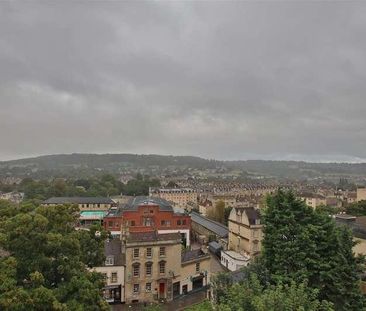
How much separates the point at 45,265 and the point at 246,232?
3750cm

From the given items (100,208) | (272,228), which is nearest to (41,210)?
(272,228)

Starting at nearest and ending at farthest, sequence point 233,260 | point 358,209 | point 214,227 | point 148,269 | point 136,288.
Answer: point 136,288, point 148,269, point 233,260, point 358,209, point 214,227

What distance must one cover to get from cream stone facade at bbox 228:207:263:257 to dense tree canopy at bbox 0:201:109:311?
112ft

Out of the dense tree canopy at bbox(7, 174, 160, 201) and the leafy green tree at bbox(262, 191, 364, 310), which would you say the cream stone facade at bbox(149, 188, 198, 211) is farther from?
the leafy green tree at bbox(262, 191, 364, 310)

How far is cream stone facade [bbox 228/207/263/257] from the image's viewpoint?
50438 millimetres

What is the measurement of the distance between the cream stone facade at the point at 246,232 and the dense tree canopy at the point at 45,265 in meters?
34.1

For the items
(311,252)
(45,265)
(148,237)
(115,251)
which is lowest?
(115,251)

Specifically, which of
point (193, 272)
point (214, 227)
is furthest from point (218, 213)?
point (193, 272)

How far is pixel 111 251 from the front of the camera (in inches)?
1528

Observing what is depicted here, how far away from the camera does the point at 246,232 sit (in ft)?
170

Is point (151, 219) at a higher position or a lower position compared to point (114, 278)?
higher

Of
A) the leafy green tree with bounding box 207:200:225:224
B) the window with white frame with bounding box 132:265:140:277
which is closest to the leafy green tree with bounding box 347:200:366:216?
the leafy green tree with bounding box 207:200:225:224

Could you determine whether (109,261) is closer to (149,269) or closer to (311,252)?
(149,269)

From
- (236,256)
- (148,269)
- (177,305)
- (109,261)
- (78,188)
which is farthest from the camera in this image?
(78,188)
